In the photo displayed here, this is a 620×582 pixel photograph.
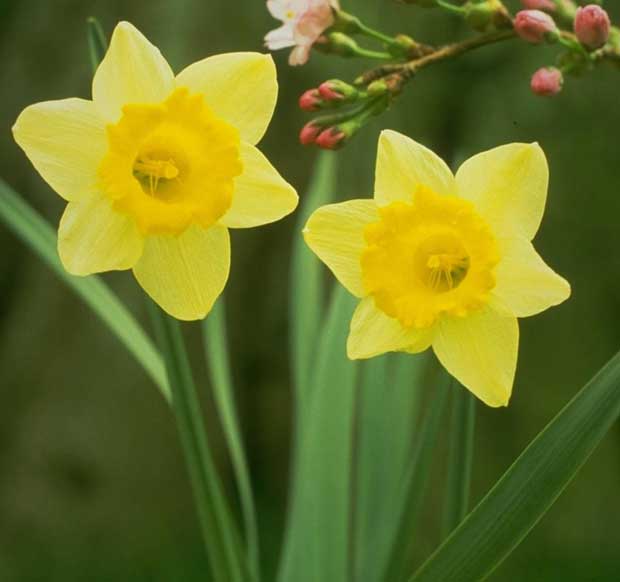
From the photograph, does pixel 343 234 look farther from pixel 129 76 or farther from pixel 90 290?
pixel 90 290

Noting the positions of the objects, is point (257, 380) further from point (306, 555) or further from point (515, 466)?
point (515, 466)

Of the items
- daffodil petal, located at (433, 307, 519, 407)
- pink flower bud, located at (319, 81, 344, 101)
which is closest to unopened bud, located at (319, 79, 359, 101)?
pink flower bud, located at (319, 81, 344, 101)

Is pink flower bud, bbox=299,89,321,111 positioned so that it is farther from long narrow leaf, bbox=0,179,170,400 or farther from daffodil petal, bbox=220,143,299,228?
long narrow leaf, bbox=0,179,170,400

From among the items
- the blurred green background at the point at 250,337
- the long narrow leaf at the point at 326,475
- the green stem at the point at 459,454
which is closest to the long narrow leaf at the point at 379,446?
the long narrow leaf at the point at 326,475

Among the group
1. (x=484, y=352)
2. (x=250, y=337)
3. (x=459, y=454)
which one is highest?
(x=484, y=352)

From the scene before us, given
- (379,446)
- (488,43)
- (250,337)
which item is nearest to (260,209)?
(488,43)

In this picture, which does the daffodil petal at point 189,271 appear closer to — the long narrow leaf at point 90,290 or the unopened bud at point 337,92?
the unopened bud at point 337,92
